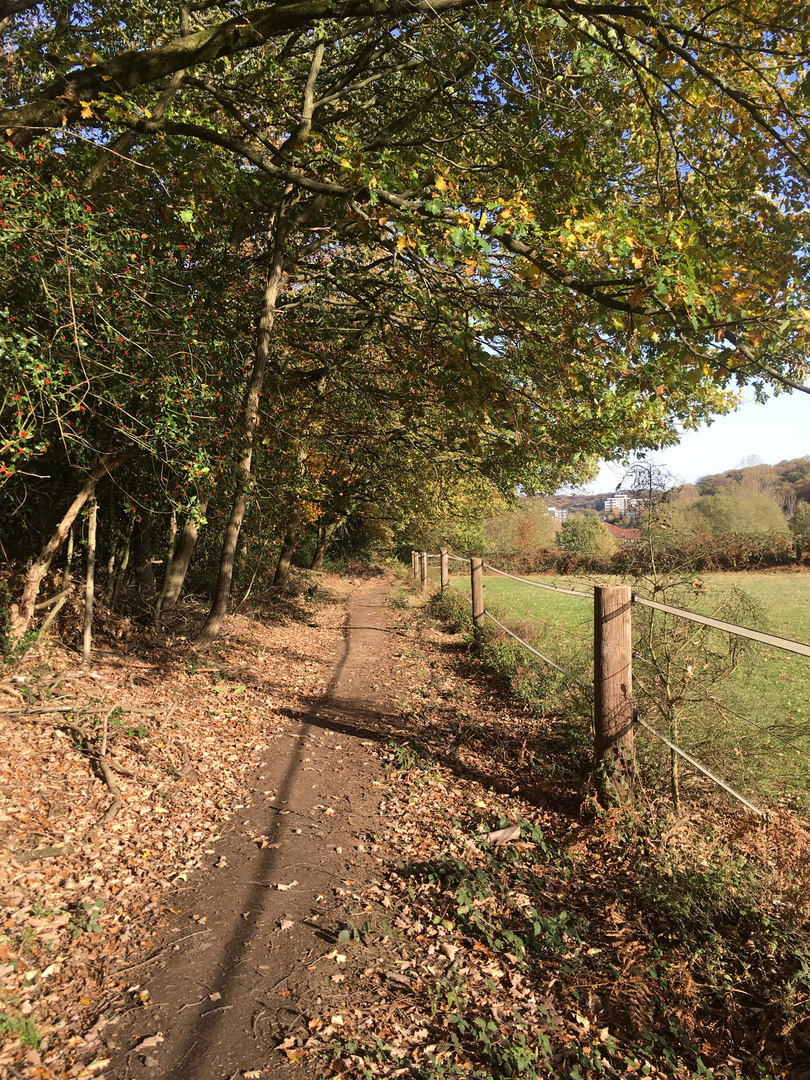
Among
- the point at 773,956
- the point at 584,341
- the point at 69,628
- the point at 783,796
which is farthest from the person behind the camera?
the point at 69,628

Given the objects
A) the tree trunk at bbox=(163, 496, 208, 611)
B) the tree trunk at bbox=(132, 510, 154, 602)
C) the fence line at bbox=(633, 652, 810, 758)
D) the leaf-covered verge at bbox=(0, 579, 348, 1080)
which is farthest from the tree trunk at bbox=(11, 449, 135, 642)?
the fence line at bbox=(633, 652, 810, 758)

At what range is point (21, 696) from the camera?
5.45 m

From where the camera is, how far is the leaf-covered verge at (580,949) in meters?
2.65

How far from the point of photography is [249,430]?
26.6 feet

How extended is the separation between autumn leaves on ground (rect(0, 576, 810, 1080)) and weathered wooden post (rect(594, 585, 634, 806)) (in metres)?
0.19

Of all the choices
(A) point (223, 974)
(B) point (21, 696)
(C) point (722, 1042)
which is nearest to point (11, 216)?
(B) point (21, 696)

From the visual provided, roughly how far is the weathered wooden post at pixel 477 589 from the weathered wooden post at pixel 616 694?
239 inches

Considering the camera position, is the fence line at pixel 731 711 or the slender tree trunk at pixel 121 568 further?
the slender tree trunk at pixel 121 568

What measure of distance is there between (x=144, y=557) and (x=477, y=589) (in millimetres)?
5552

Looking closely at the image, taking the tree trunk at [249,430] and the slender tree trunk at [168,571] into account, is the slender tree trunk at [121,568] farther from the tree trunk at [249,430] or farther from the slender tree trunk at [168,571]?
the tree trunk at [249,430]

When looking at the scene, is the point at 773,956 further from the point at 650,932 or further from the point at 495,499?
the point at 495,499

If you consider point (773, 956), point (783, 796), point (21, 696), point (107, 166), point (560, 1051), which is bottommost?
point (560, 1051)

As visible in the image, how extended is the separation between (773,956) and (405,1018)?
5.72ft

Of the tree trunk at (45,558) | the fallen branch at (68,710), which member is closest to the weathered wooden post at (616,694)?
the fallen branch at (68,710)
